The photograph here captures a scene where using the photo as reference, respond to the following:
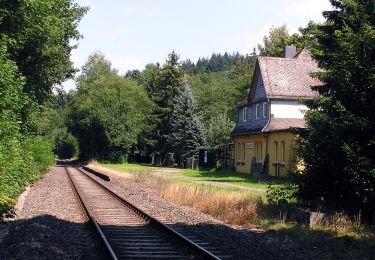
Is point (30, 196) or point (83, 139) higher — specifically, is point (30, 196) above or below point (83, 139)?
below

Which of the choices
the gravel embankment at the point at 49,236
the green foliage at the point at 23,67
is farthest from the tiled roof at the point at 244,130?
the gravel embankment at the point at 49,236

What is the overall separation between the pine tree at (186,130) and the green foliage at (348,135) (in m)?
47.5

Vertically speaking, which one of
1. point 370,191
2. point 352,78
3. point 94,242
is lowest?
point 94,242

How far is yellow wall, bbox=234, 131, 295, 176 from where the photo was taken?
34031 millimetres

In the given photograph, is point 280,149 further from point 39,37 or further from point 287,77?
point 39,37

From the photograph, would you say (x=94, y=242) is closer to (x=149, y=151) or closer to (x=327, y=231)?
(x=327, y=231)

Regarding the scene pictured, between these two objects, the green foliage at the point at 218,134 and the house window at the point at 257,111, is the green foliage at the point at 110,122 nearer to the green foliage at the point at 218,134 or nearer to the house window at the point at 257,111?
the green foliage at the point at 218,134

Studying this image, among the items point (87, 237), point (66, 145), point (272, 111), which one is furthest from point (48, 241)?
point (66, 145)

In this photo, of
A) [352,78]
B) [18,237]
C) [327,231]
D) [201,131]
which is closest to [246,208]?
[327,231]

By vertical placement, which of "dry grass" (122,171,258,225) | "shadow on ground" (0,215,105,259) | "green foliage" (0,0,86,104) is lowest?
"shadow on ground" (0,215,105,259)

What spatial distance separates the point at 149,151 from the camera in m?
80.2

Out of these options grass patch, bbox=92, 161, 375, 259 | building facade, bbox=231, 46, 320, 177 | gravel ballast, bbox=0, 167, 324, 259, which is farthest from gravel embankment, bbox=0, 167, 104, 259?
building facade, bbox=231, 46, 320, 177

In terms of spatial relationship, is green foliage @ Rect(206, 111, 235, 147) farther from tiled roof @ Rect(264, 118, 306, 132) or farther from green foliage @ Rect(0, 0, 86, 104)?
green foliage @ Rect(0, 0, 86, 104)

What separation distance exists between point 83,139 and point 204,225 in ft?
227
